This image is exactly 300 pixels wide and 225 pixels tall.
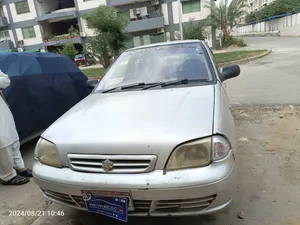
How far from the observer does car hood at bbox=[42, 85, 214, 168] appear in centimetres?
191

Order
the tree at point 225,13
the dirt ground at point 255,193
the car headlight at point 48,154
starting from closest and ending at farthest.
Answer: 1. the car headlight at point 48,154
2. the dirt ground at point 255,193
3. the tree at point 225,13

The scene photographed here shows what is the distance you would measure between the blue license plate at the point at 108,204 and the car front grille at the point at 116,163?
170mm

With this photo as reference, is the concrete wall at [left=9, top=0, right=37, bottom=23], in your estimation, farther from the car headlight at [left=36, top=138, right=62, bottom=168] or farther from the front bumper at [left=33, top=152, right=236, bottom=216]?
the front bumper at [left=33, top=152, right=236, bottom=216]

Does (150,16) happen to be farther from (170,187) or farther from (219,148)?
(170,187)

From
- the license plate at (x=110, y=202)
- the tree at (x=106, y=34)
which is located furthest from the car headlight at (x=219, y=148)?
the tree at (x=106, y=34)

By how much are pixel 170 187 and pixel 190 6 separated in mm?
25863

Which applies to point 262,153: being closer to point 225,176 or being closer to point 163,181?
point 225,176

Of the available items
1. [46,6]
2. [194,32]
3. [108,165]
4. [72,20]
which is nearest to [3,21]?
[46,6]

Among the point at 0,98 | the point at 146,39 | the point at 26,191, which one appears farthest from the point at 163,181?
the point at 146,39

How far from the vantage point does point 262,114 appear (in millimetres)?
5281

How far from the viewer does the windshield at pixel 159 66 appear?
10.3 feet

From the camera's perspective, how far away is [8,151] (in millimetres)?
3211

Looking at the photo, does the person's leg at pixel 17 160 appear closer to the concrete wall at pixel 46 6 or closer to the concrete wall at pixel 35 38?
the concrete wall at pixel 35 38

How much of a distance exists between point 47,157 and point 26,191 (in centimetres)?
128
